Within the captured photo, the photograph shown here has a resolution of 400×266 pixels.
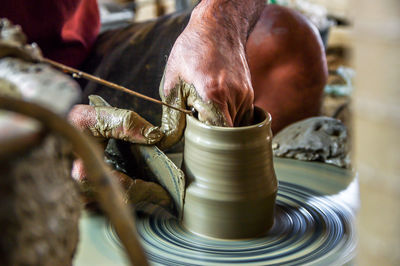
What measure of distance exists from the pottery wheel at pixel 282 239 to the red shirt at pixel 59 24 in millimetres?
798

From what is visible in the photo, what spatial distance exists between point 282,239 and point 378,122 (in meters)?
0.53

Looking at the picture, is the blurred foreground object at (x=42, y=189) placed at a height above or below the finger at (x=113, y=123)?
above

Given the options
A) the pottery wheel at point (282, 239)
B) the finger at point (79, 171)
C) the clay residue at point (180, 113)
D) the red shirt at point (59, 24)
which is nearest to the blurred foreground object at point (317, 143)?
the pottery wheel at point (282, 239)

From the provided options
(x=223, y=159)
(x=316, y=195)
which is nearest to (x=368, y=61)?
(x=223, y=159)

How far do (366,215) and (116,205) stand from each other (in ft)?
1.01

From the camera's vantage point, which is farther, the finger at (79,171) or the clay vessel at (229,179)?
the finger at (79,171)

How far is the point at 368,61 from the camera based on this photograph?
1.73ft

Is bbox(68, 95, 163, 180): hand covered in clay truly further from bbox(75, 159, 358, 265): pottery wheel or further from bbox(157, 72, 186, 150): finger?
bbox(75, 159, 358, 265): pottery wheel

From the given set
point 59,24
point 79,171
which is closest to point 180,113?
point 79,171

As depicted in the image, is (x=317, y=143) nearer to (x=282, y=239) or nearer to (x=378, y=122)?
(x=282, y=239)

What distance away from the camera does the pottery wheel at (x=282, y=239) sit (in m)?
0.93

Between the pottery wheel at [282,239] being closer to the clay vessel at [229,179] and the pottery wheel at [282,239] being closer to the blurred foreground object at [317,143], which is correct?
the clay vessel at [229,179]

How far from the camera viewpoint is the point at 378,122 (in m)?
0.53

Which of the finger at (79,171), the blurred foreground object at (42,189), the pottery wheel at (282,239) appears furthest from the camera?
the finger at (79,171)
